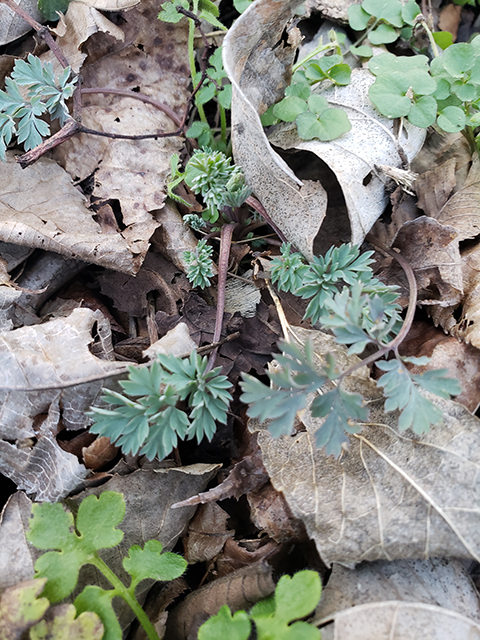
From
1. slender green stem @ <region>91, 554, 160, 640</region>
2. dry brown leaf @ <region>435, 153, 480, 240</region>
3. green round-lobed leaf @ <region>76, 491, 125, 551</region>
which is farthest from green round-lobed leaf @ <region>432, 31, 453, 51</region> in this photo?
slender green stem @ <region>91, 554, 160, 640</region>

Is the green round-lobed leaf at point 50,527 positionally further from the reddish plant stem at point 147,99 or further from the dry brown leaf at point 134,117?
the reddish plant stem at point 147,99

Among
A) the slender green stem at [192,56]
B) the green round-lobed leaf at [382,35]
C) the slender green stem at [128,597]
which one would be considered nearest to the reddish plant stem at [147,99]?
the slender green stem at [192,56]

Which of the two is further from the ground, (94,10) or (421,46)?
(94,10)

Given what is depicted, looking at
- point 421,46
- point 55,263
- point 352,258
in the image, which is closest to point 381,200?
point 352,258

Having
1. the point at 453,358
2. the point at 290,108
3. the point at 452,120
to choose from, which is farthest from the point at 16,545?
the point at 452,120

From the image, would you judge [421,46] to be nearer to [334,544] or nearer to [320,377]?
[320,377]
